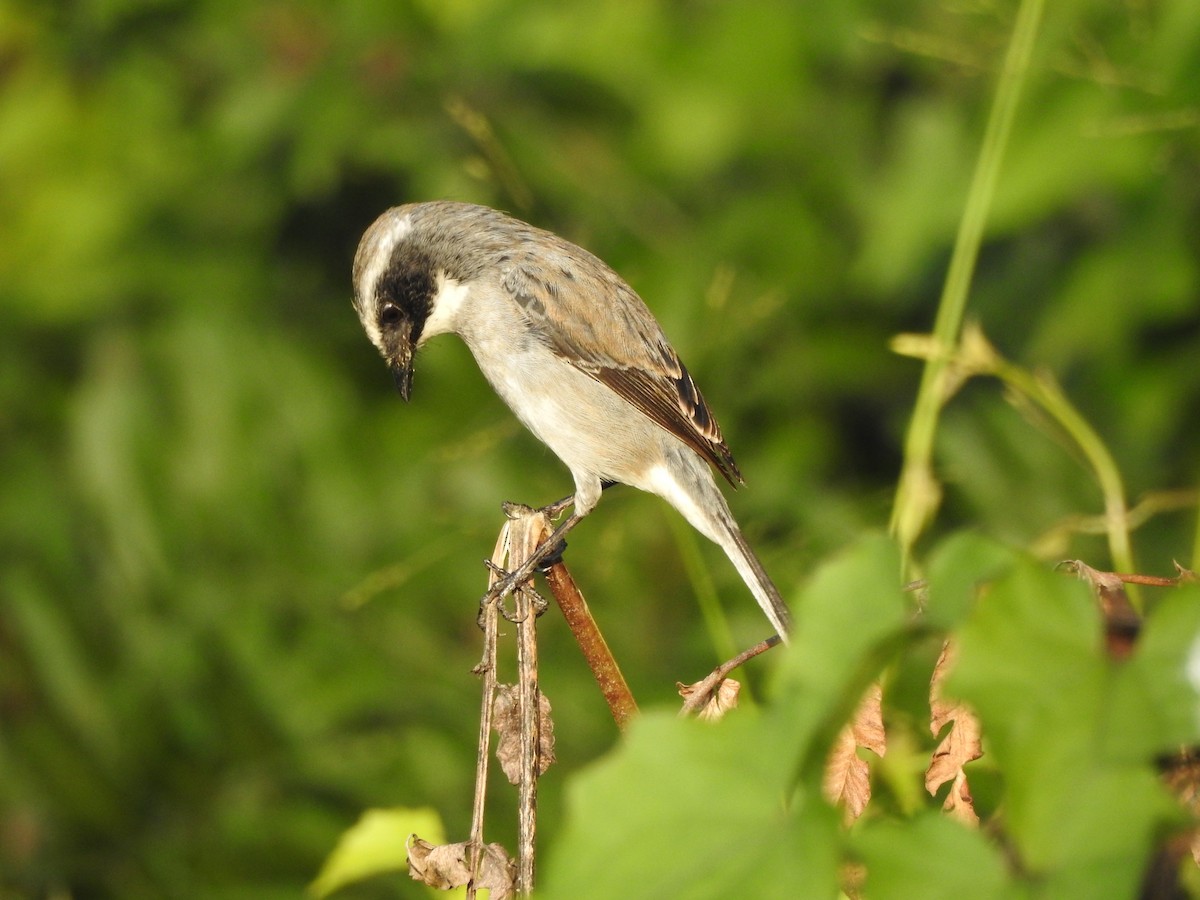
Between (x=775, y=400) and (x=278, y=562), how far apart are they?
1.98 m

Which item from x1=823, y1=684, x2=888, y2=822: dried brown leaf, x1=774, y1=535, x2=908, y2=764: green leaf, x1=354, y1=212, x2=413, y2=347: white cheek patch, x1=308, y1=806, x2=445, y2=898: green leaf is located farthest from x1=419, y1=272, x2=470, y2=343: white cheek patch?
x1=774, y1=535, x2=908, y2=764: green leaf

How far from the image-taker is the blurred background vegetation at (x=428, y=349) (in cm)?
402

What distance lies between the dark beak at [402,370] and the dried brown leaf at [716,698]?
2.33 metres

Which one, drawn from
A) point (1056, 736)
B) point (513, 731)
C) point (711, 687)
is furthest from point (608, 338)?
point (1056, 736)

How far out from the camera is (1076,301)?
4.78 m

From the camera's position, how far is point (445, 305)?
391 cm

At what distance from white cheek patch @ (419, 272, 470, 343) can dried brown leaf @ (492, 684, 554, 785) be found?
2126mm

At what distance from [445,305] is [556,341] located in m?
0.37

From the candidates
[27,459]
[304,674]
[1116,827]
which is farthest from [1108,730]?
[27,459]

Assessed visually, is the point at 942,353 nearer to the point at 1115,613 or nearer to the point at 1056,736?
the point at 1115,613

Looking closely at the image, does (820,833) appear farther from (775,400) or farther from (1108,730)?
(775,400)

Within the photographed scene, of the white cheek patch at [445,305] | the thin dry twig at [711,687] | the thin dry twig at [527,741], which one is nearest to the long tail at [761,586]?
the white cheek patch at [445,305]

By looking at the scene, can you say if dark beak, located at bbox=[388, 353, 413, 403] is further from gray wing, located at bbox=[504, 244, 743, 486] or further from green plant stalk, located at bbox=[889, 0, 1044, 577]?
green plant stalk, located at bbox=[889, 0, 1044, 577]

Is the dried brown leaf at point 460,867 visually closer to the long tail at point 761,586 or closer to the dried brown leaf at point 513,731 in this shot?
the dried brown leaf at point 513,731
